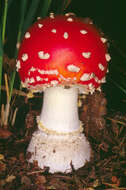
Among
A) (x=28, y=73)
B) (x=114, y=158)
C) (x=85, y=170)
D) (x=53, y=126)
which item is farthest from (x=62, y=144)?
(x=28, y=73)

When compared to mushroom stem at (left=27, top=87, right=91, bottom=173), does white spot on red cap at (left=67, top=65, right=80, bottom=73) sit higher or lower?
higher

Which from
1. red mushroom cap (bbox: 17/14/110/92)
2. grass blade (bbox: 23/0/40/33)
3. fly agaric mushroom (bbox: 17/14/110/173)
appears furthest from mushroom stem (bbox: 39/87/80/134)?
grass blade (bbox: 23/0/40/33)

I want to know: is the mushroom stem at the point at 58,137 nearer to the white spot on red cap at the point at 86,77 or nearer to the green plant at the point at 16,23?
the white spot on red cap at the point at 86,77

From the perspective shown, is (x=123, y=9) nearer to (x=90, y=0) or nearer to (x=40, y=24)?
(x=90, y=0)

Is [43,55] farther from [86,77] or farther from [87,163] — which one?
[87,163]

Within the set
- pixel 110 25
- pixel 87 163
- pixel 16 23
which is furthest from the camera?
pixel 110 25

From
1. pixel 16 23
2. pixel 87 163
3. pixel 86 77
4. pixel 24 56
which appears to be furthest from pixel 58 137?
pixel 16 23

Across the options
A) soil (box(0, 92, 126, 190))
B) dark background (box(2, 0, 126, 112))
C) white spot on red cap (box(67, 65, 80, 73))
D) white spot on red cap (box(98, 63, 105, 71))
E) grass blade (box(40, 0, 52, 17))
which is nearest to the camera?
white spot on red cap (box(67, 65, 80, 73))

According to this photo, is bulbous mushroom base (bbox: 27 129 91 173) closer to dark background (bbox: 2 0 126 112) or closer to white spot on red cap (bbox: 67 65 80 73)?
white spot on red cap (bbox: 67 65 80 73)
